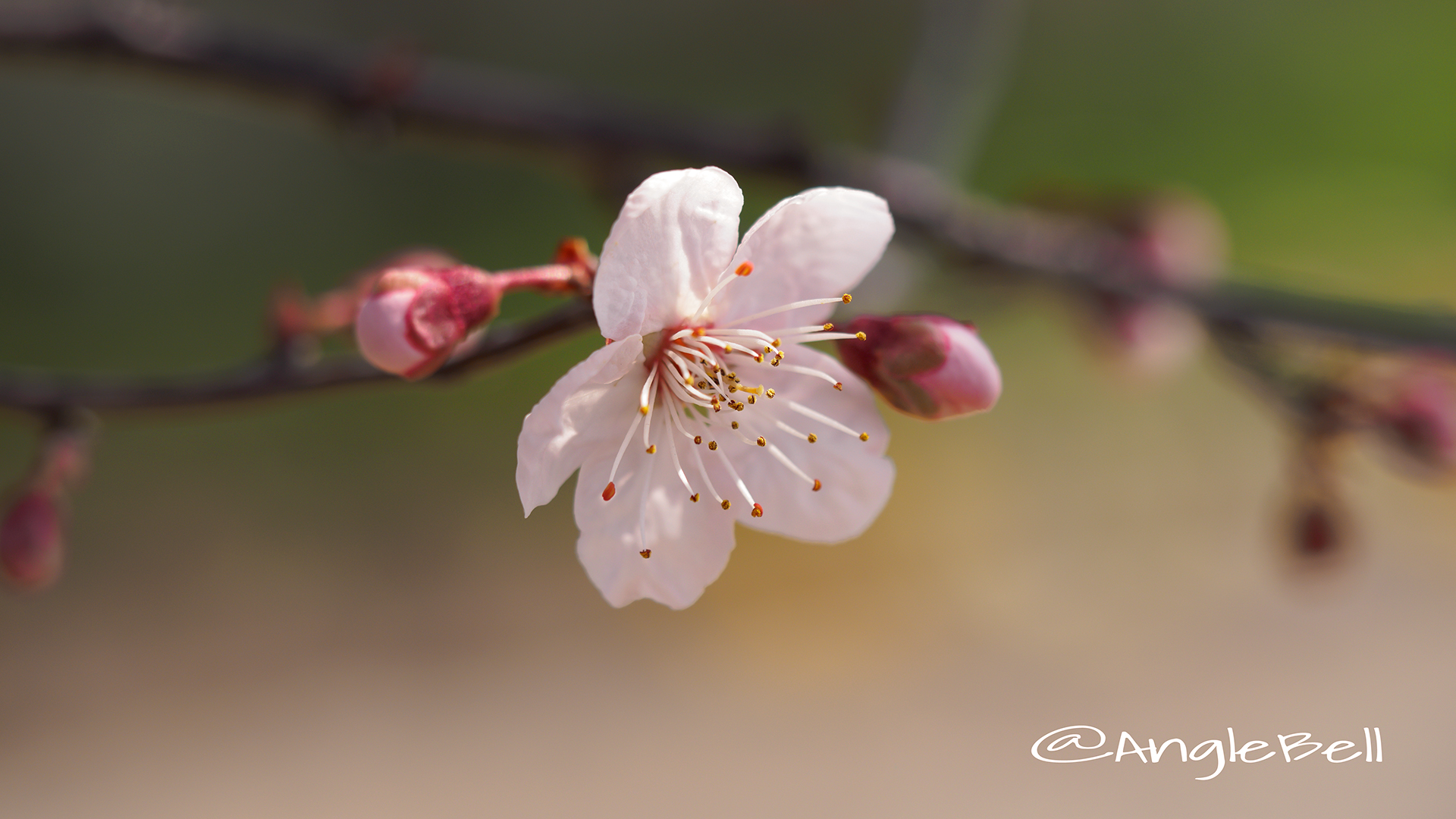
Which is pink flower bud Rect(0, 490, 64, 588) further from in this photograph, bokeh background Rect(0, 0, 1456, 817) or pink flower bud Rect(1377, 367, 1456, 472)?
pink flower bud Rect(1377, 367, 1456, 472)

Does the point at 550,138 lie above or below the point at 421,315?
above

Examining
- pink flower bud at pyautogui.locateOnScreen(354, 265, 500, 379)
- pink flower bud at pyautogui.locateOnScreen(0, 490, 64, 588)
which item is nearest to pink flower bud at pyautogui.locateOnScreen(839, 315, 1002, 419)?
pink flower bud at pyautogui.locateOnScreen(354, 265, 500, 379)

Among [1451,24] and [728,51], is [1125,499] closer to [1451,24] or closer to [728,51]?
[728,51]

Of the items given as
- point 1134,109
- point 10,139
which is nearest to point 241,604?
point 10,139

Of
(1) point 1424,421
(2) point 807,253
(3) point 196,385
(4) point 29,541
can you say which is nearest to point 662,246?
(2) point 807,253

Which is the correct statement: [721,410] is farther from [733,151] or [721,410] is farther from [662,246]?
[733,151]

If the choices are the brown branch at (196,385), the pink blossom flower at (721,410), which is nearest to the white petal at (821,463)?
the pink blossom flower at (721,410)
